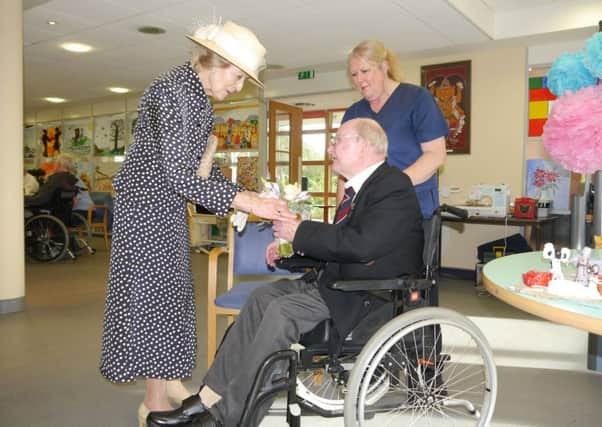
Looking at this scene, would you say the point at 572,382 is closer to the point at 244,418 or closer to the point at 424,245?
the point at 424,245

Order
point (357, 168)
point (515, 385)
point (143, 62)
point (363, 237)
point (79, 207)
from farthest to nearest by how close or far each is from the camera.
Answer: point (79, 207) < point (143, 62) < point (515, 385) < point (357, 168) < point (363, 237)

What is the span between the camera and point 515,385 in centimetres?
270

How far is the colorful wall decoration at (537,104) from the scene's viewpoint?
18.7 feet

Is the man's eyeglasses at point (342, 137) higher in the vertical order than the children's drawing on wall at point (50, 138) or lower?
lower

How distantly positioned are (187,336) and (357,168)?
897 millimetres

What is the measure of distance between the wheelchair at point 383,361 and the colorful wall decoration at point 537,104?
14.5ft

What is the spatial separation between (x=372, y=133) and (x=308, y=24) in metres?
3.69

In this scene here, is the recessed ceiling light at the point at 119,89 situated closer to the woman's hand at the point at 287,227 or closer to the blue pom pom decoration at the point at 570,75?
the woman's hand at the point at 287,227

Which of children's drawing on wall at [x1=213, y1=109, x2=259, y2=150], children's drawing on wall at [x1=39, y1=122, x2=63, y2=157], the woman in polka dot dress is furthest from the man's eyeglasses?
children's drawing on wall at [x1=39, y1=122, x2=63, y2=157]

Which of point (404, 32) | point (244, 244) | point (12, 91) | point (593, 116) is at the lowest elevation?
point (244, 244)

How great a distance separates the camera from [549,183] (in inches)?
224

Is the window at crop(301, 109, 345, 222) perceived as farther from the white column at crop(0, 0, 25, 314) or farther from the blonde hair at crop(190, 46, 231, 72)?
the blonde hair at crop(190, 46, 231, 72)

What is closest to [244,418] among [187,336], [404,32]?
[187,336]

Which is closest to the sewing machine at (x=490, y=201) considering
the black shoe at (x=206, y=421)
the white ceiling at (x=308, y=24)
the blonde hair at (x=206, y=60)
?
the white ceiling at (x=308, y=24)
